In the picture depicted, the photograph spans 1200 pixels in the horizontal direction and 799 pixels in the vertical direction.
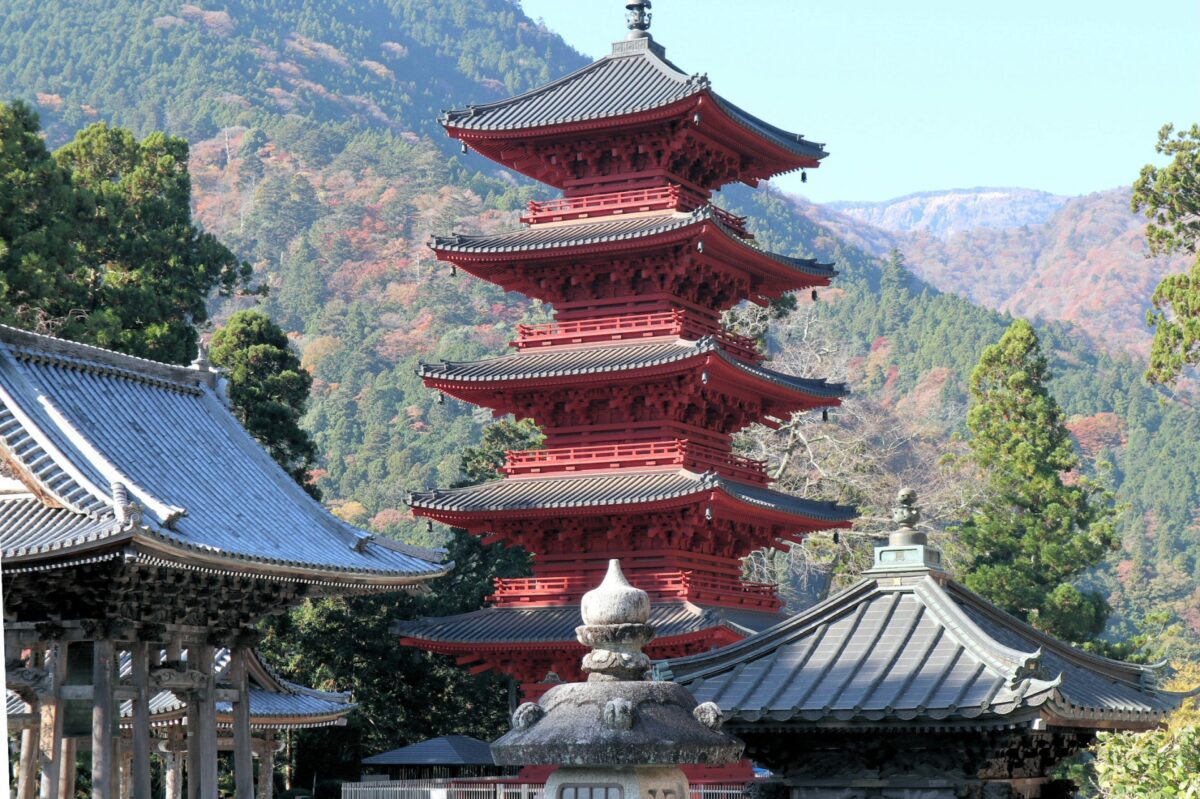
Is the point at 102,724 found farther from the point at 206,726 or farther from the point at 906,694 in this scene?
the point at 906,694

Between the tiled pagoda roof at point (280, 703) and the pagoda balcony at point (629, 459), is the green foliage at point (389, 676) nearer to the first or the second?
the tiled pagoda roof at point (280, 703)

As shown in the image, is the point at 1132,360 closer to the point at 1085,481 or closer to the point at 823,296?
the point at 823,296

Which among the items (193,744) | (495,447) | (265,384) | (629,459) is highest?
(265,384)

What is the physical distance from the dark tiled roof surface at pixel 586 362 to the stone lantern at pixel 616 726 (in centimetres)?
1730

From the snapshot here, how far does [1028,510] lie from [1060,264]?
11965 centimetres

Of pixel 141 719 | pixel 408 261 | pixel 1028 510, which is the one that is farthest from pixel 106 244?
pixel 408 261

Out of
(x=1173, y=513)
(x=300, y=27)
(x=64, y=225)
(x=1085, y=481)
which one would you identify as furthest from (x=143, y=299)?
(x=300, y=27)

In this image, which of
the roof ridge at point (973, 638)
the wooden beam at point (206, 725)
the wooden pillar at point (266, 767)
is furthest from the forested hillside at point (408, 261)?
the roof ridge at point (973, 638)

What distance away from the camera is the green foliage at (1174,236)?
3180 cm

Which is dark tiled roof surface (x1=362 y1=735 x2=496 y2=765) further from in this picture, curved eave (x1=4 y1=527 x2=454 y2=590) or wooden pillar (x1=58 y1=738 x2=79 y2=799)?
wooden pillar (x1=58 y1=738 x2=79 y2=799)

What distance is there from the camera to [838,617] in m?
13.0

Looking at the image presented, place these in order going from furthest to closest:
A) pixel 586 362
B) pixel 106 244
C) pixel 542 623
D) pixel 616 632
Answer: pixel 106 244 < pixel 586 362 < pixel 542 623 < pixel 616 632

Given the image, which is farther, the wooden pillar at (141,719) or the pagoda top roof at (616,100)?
the pagoda top roof at (616,100)

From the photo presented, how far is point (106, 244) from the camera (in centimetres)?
3734
